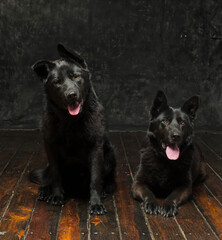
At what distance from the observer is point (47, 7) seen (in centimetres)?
612

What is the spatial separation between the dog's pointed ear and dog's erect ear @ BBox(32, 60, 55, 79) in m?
1.18

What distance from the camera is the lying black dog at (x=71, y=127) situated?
3.16 metres

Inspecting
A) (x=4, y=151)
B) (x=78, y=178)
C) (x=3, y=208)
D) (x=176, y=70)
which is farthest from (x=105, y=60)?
(x=3, y=208)

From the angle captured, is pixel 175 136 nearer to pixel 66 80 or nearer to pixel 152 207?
pixel 152 207

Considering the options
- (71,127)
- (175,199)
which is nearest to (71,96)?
(71,127)

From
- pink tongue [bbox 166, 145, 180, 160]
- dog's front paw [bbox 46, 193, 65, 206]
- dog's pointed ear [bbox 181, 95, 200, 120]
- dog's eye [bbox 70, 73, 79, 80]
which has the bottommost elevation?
dog's front paw [bbox 46, 193, 65, 206]

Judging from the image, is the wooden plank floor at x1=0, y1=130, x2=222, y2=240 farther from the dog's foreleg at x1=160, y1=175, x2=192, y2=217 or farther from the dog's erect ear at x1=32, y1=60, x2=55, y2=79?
the dog's erect ear at x1=32, y1=60, x2=55, y2=79

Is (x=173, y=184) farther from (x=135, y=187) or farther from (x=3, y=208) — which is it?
(x=3, y=208)

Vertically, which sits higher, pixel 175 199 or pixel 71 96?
pixel 71 96

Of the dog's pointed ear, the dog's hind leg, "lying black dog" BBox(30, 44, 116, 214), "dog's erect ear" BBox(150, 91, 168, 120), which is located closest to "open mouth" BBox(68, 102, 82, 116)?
"lying black dog" BBox(30, 44, 116, 214)

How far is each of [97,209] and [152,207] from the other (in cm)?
44

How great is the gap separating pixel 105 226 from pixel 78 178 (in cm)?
90

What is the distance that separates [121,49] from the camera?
620 cm

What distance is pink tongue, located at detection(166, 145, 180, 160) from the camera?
334 cm
